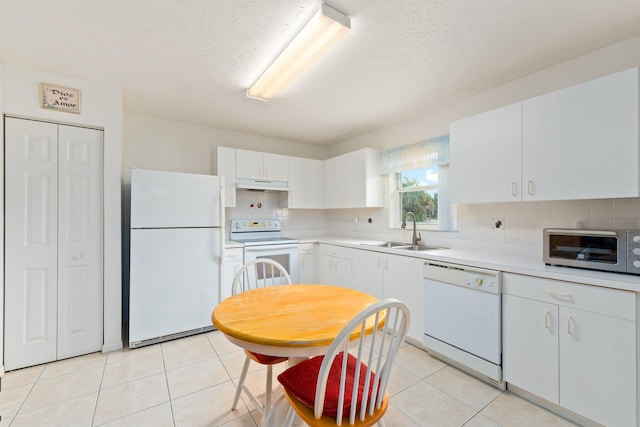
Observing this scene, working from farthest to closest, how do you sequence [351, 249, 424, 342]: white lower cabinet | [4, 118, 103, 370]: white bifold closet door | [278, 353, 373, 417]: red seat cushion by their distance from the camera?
[351, 249, 424, 342]: white lower cabinet < [4, 118, 103, 370]: white bifold closet door < [278, 353, 373, 417]: red seat cushion

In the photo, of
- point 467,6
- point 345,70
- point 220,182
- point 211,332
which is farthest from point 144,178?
point 467,6

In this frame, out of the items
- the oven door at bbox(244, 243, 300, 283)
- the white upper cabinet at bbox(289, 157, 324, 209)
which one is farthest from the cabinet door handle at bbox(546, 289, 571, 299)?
the white upper cabinet at bbox(289, 157, 324, 209)

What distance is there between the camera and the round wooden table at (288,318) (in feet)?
3.67

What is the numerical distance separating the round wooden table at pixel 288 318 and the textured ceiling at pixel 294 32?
1668 millimetres

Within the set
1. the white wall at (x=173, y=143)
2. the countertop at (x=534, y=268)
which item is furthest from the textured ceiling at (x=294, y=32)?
the countertop at (x=534, y=268)

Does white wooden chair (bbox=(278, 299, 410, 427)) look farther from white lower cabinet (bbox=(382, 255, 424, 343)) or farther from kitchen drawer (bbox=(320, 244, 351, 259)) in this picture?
kitchen drawer (bbox=(320, 244, 351, 259))

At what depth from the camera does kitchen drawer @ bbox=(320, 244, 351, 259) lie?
3.30 meters

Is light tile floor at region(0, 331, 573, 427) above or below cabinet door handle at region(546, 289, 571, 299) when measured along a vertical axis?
below

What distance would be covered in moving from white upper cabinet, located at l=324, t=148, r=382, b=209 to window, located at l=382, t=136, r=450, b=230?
16 centimetres

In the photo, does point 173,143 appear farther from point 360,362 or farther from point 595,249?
point 595,249

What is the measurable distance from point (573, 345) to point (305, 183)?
326 centimetres

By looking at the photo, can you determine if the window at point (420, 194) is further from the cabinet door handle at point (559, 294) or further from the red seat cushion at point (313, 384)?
the red seat cushion at point (313, 384)

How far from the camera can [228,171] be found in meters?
3.51

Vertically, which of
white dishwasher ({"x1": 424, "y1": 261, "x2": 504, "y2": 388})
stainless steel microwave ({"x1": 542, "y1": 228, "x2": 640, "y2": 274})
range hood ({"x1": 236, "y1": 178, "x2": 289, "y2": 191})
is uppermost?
range hood ({"x1": 236, "y1": 178, "x2": 289, "y2": 191})
